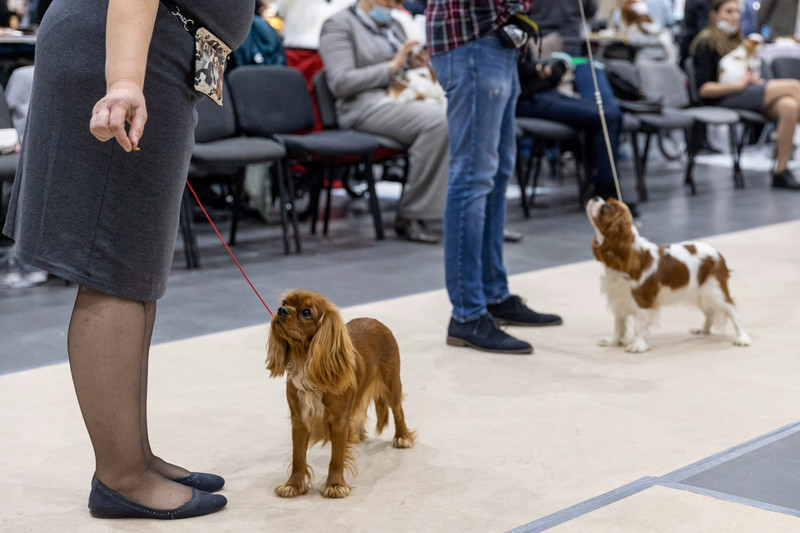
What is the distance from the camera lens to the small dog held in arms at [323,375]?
1960mm

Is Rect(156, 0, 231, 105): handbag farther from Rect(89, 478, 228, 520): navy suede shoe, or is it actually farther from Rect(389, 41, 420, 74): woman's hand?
Rect(389, 41, 420, 74): woman's hand

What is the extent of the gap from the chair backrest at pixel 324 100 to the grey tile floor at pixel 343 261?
671 millimetres

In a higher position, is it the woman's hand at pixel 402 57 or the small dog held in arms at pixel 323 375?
the woman's hand at pixel 402 57

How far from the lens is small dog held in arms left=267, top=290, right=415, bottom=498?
1960 mm

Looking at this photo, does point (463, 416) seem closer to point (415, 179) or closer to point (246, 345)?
point (246, 345)

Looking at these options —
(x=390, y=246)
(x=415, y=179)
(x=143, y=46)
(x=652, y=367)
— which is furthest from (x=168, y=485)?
(x=415, y=179)

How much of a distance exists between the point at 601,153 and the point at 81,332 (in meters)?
5.22

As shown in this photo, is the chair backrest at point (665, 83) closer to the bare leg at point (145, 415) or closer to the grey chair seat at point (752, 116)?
the grey chair seat at point (752, 116)

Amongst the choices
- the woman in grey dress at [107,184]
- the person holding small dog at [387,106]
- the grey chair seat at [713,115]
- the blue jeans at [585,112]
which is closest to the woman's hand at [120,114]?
the woman in grey dress at [107,184]

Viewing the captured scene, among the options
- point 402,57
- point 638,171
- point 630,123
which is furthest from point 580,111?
point 402,57

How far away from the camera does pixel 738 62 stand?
802cm

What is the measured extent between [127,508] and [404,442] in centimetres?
71

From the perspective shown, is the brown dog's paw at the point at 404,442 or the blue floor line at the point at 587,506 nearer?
the blue floor line at the point at 587,506

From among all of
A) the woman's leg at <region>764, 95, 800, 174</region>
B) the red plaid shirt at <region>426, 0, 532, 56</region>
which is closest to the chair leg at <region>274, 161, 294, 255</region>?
the red plaid shirt at <region>426, 0, 532, 56</region>
